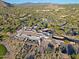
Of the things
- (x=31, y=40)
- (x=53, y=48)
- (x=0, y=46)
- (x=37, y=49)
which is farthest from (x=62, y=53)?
(x=0, y=46)

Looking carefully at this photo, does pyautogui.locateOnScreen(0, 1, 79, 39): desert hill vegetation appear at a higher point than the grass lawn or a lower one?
lower

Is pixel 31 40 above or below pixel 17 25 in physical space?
above

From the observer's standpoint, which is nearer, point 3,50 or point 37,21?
point 3,50

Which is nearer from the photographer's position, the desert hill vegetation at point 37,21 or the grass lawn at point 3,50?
the grass lawn at point 3,50

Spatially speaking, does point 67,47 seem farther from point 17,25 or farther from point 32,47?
point 17,25

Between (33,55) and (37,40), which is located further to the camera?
(37,40)

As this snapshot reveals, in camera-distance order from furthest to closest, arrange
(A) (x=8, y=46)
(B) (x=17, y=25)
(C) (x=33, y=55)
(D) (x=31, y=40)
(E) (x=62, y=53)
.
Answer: (B) (x=17, y=25)
(D) (x=31, y=40)
(A) (x=8, y=46)
(E) (x=62, y=53)
(C) (x=33, y=55)

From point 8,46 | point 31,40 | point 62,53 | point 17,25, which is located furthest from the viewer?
point 17,25

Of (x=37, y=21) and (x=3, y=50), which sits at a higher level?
(x=3, y=50)

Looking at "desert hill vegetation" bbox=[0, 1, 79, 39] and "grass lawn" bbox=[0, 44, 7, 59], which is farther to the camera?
"desert hill vegetation" bbox=[0, 1, 79, 39]

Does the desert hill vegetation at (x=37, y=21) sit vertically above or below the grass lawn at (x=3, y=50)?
below
